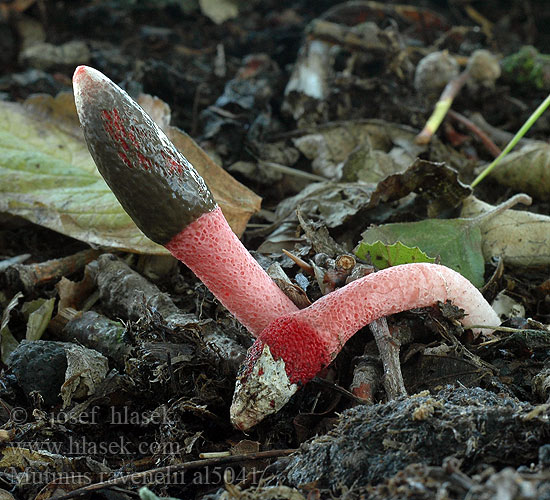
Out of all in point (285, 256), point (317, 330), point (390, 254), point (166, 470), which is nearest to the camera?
point (166, 470)

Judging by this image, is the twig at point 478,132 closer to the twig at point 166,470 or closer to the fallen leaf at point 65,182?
the fallen leaf at point 65,182

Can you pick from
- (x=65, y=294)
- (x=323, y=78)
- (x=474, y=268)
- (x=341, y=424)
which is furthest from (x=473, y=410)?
(x=323, y=78)

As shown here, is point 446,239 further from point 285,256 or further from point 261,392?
point 261,392

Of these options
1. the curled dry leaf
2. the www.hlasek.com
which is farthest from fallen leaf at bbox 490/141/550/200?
the www.hlasek.com

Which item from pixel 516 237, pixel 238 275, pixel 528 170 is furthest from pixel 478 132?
pixel 238 275

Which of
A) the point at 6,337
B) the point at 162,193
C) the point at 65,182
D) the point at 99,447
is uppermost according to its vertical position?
the point at 162,193

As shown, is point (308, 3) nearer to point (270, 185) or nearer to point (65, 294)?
point (270, 185)
